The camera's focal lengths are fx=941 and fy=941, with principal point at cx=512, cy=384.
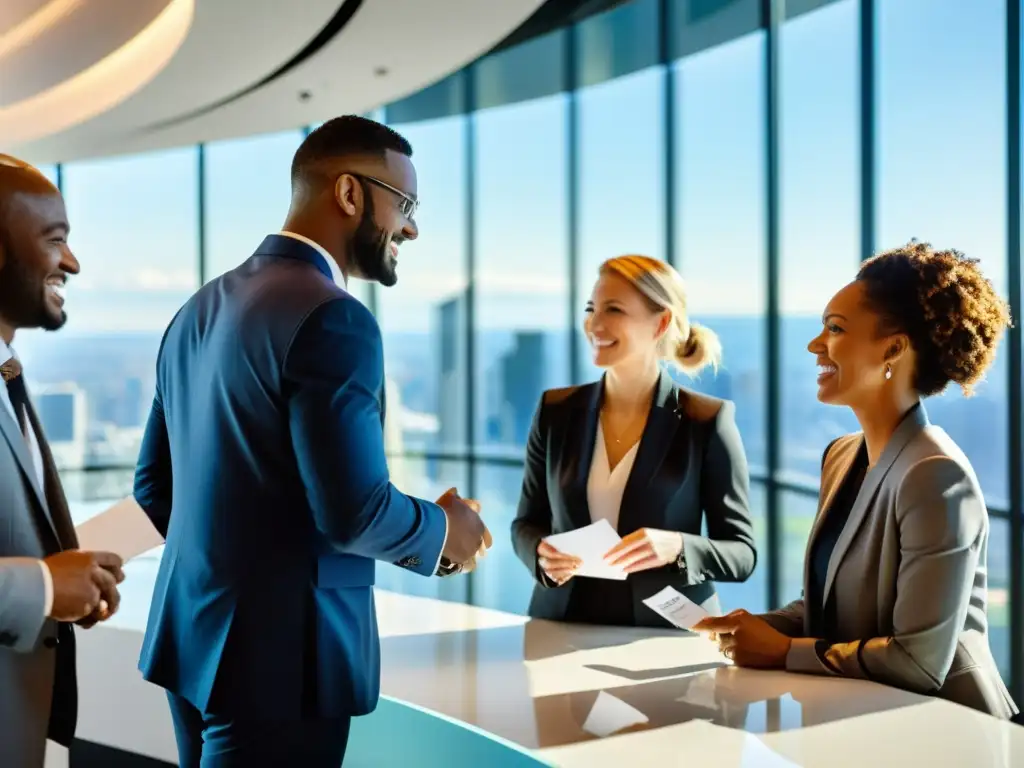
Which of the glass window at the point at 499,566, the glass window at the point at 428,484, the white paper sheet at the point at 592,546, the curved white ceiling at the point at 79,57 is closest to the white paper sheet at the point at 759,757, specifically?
the white paper sheet at the point at 592,546

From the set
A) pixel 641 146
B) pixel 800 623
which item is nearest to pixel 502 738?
pixel 800 623

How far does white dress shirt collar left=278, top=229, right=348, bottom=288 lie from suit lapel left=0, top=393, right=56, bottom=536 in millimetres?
545

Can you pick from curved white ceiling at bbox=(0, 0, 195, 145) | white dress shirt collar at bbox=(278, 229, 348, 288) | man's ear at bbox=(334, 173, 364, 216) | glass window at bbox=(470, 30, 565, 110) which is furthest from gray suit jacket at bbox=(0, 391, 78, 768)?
glass window at bbox=(470, 30, 565, 110)

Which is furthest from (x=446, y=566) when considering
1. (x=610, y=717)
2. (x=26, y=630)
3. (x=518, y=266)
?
(x=518, y=266)

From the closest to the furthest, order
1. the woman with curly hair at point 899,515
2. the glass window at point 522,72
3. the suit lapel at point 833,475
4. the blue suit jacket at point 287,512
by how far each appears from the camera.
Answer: the blue suit jacket at point 287,512 → the woman with curly hair at point 899,515 → the suit lapel at point 833,475 → the glass window at point 522,72

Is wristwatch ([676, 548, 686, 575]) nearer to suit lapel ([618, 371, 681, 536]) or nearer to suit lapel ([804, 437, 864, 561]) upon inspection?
suit lapel ([618, 371, 681, 536])

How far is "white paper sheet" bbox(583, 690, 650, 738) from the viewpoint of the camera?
1.59 meters

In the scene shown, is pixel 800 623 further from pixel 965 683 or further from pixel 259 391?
pixel 259 391

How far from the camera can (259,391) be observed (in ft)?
4.70

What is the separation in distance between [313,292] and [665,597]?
0.99 meters

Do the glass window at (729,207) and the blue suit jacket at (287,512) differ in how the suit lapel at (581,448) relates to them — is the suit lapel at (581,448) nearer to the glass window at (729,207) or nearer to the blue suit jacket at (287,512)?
the glass window at (729,207)

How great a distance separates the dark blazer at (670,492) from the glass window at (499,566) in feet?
17.7

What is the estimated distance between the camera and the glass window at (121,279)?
31.4ft

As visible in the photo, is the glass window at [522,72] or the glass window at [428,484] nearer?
the glass window at [522,72]
